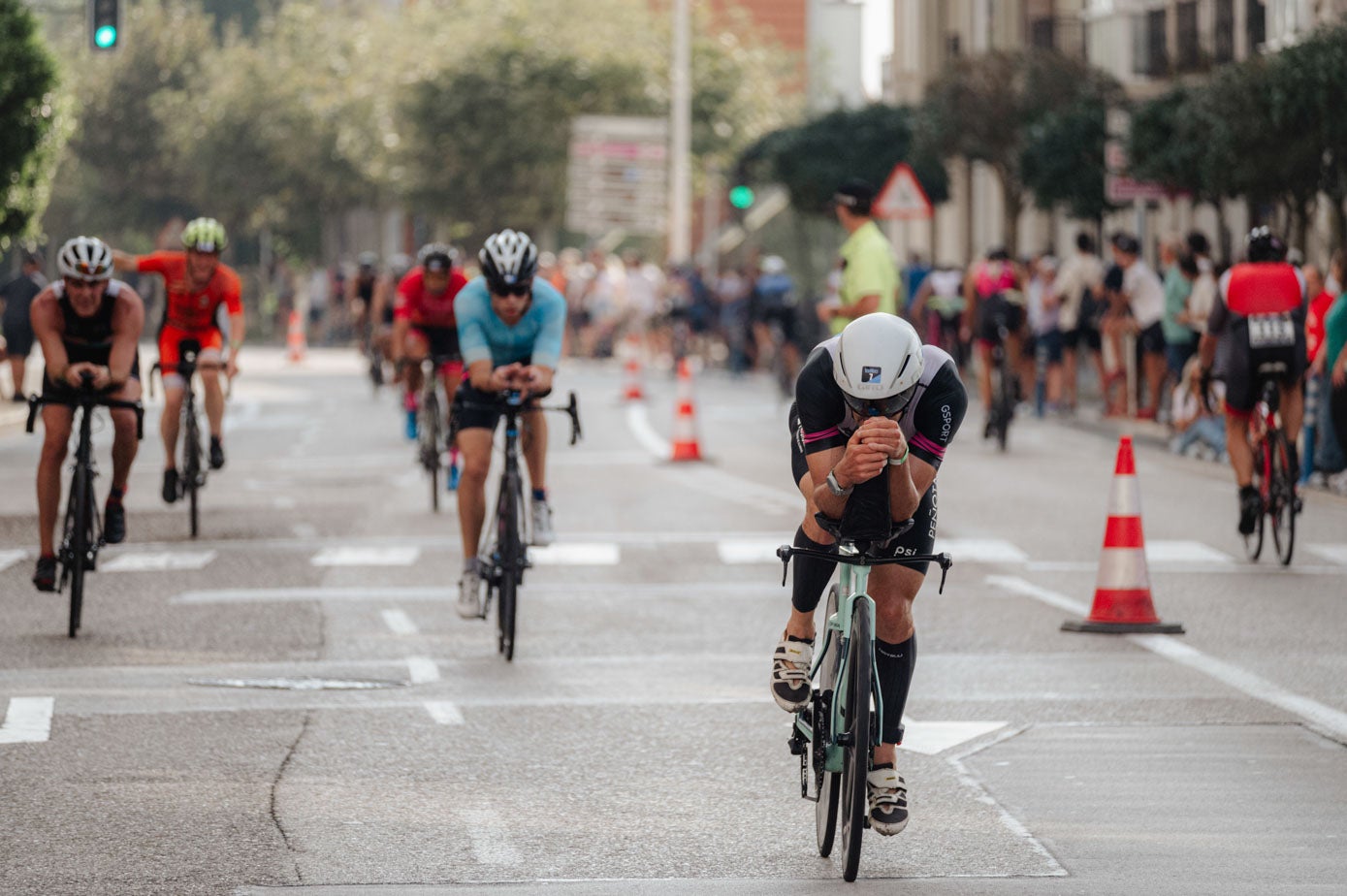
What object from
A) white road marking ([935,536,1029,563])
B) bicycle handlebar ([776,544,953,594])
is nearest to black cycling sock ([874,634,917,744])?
bicycle handlebar ([776,544,953,594])

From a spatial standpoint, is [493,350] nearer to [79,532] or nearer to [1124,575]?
[79,532]

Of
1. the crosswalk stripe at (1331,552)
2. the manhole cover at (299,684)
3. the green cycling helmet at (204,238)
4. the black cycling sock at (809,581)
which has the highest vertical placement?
the green cycling helmet at (204,238)

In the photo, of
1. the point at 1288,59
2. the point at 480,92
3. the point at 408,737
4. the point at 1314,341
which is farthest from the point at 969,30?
the point at 408,737

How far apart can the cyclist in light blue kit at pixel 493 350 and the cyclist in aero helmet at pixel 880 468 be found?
4.33m

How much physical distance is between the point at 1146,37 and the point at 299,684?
1216 inches

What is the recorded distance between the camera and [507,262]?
11.7 meters

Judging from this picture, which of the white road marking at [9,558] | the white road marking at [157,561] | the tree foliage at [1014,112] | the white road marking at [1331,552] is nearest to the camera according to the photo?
the white road marking at [157,561]

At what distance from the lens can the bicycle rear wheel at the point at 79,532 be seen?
1213 centimetres

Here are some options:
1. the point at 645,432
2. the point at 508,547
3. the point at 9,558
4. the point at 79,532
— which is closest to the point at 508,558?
the point at 508,547

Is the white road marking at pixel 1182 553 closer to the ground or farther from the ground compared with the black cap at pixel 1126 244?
closer to the ground

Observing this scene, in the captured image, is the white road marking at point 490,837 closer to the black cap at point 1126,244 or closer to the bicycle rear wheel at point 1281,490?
the bicycle rear wheel at point 1281,490

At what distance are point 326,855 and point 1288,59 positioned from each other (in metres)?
20.7

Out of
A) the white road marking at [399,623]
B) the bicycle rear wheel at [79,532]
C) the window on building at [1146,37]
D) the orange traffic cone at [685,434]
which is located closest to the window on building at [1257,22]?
the window on building at [1146,37]

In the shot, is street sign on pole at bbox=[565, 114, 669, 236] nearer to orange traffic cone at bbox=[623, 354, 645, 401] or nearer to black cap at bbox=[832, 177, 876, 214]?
orange traffic cone at bbox=[623, 354, 645, 401]
